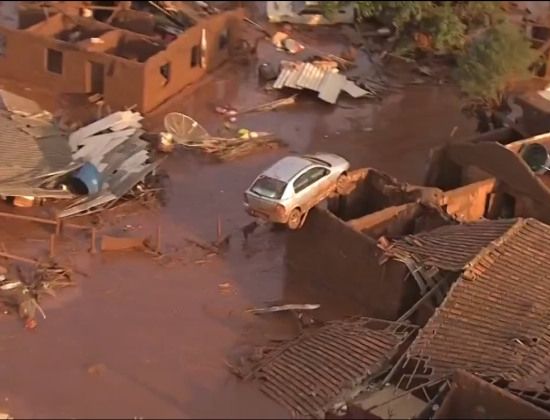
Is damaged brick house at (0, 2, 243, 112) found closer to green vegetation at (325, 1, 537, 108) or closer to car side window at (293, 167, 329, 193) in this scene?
green vegetation at (325, 1, 537, 108)

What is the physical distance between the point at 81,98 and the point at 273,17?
890 centimetres

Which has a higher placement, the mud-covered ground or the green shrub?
the green shrub

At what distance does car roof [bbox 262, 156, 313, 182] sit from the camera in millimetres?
23047

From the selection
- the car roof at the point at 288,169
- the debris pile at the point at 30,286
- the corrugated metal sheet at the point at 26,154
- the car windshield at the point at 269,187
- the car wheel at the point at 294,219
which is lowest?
the debris pile at the point at 30,286

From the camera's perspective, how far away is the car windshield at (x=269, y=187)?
2266 cm

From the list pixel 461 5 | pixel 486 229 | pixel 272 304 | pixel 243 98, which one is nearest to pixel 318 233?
pixel 272 304

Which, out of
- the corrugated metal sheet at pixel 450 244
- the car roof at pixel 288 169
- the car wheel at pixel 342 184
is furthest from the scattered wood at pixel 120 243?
the corrugated metal sheet at pixel 450 244

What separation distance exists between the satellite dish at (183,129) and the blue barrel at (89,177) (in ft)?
9.44

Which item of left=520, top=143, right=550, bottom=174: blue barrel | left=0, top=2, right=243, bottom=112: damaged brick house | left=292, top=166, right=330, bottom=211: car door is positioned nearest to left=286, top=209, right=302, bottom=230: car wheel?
left=292, top=166, right=330, bottom=211: car door

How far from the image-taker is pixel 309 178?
23.2 metres

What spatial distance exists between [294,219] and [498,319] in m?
4.59

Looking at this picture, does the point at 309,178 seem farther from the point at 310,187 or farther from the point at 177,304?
the point at 177,304

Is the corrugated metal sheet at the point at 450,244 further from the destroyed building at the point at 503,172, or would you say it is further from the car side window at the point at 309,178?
the car side window at the point at 309,178

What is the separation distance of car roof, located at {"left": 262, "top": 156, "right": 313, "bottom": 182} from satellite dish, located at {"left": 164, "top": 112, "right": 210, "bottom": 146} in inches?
180
